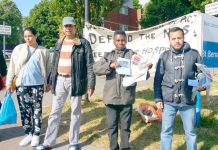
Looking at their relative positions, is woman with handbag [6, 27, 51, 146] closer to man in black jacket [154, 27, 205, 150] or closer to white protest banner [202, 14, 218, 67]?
man in black jacket [154, 27, 205, 150]

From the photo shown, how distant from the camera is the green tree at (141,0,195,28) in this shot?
28.1m

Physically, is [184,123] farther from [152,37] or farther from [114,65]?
[152,37]

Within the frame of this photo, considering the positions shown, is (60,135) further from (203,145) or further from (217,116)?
(217,116)

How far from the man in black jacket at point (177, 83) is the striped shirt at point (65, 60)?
1.35 metres

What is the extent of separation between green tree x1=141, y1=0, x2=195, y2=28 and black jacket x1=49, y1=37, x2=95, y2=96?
2509 centimetres

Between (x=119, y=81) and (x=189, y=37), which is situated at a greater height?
(x=189, y=37)

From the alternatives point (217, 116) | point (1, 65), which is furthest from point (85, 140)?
point (217, 116)

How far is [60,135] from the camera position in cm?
545

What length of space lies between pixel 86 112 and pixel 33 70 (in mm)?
2364

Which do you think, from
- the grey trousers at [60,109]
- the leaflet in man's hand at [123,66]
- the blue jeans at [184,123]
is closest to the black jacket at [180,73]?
the blue jeans at [184,123]

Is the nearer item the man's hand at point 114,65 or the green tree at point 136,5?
the man's hand at point 114,65

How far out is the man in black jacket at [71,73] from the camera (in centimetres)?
442

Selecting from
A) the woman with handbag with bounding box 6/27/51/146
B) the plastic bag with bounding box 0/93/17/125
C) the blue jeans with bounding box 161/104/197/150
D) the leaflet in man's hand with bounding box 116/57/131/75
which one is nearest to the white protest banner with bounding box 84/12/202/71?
the leaflet in man's hand with bounding box 116/57/131/75

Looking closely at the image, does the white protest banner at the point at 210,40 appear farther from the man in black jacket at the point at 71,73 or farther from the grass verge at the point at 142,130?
the man in black jacket at the point at 71,73
